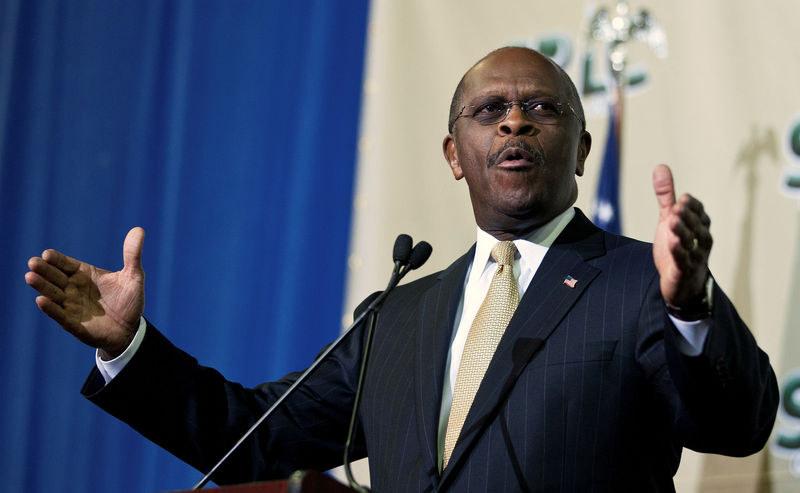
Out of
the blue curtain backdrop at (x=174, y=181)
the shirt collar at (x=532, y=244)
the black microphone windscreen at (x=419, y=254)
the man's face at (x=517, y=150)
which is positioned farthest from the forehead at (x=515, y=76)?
the blue curtain backdrop at (x=174, y=181)

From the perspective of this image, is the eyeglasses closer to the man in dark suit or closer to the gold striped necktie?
the man in dark suit

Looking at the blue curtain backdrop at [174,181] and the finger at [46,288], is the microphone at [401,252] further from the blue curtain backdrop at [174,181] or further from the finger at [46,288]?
the blue curtain backdrop at [174,181]

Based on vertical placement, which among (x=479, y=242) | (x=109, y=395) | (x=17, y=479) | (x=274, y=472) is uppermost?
(x=479, y=242)

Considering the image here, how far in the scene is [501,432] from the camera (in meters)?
1.79

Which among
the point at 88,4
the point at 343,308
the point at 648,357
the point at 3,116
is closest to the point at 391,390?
the point at 648,357

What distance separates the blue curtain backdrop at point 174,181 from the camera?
370 cm

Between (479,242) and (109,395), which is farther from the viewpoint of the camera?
(479,242)

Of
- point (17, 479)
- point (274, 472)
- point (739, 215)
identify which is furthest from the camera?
point (17, 479)

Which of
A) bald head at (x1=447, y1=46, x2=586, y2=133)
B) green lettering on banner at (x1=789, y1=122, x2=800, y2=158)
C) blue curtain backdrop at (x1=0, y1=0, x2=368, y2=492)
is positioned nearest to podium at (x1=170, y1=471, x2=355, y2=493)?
bald head at (x1=447, y1=46, x2=586, y2=133)

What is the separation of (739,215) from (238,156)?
6.62 ft

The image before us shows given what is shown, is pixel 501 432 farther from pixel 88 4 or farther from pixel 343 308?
pixel 88 4

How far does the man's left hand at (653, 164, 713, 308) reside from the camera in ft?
4.74

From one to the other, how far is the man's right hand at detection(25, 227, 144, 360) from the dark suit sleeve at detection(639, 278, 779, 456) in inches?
41.6

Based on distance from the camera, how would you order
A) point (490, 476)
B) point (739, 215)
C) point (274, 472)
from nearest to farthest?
point (490, 476) → point (274, 472) → point (739, 215)
